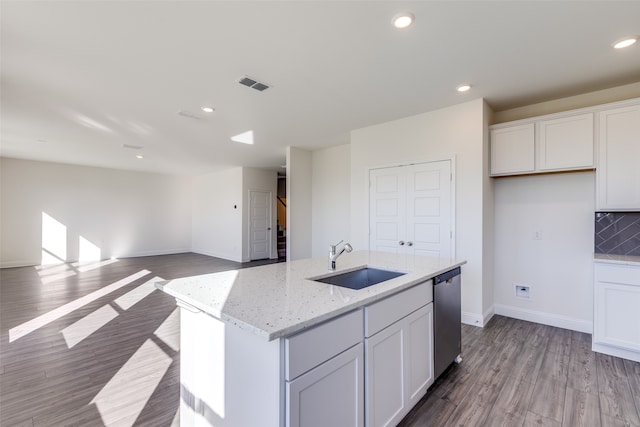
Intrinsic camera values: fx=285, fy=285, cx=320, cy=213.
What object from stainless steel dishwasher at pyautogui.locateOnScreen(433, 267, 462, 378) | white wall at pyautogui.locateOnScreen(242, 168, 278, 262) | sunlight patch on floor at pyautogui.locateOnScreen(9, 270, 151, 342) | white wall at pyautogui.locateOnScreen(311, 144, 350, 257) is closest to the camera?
stainless steel dishwasher at pyautogui.locateOnScreen(433, 267, 462, 378)

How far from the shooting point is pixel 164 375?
2.40 m

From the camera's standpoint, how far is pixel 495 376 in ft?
7.84

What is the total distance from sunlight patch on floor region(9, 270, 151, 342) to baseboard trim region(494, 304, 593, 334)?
5773 mm

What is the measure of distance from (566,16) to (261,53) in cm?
232

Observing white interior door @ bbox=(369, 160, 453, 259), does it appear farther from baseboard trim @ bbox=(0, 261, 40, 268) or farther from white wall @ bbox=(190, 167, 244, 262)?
baseboard trim @ bbox=(0, 261, 40, 268)

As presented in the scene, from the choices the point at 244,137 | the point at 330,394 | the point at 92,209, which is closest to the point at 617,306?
the point at 330,394

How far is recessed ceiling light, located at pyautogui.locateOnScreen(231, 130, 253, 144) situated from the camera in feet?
16.2

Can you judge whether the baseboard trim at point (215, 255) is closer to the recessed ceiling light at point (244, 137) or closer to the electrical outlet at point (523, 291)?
the recessed ceiling light at point (244, 137)

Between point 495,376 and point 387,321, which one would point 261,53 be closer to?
point 387,321

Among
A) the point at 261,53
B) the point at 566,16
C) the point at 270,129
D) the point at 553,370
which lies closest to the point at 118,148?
the point at 270,129

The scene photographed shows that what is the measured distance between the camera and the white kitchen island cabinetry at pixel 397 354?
1.53 m

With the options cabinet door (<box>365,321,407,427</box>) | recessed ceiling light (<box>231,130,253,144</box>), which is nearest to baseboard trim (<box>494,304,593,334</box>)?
cabinet door (<box>365,321,407,427</box>)

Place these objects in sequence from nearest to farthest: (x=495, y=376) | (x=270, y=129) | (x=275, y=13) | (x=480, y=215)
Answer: (x=275, y=13) < (x=495, y=376) < (x=480, y=215) < (x=270, y=129)

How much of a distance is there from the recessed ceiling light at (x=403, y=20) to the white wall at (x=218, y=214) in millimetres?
6664
